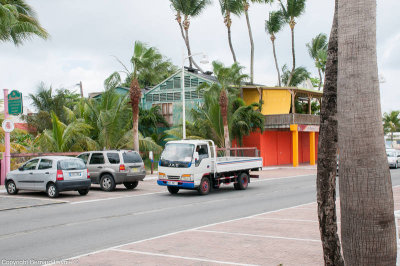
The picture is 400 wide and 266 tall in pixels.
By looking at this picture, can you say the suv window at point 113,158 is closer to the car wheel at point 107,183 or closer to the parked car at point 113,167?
the parked car at point 113,167

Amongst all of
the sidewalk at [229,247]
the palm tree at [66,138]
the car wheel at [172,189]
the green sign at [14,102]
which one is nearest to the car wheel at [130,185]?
the car wheel at [172,189]

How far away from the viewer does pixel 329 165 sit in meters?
5.54

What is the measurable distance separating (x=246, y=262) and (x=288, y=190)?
43.3ft

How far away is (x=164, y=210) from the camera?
14.2 meters

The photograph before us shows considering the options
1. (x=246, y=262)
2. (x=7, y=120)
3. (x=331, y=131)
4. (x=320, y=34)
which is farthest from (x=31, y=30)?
(x=320, y=34)

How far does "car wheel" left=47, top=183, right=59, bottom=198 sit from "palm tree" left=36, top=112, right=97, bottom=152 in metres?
8.52

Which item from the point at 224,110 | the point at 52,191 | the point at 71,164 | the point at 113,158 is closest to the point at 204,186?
the point at 113,158

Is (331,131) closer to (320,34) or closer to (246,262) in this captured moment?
(246,262)

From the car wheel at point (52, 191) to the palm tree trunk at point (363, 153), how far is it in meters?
14.3

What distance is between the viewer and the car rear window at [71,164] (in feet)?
56.2

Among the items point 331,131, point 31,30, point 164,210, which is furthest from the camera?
point 31,30

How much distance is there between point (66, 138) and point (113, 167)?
24.6ft

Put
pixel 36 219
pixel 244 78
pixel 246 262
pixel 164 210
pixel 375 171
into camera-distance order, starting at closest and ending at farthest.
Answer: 1. pixel 375 171
2. pixel 246 262
3. pixel 36 219
4. pixel 164 210
5. pixel 244 78

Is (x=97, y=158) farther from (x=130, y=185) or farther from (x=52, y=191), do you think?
(x=52, y=191)
